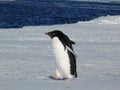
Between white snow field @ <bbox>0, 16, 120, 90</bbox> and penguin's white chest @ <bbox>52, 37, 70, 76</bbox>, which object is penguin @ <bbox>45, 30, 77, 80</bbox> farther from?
white snow field @ <bbox>0, 16, 120, 90</bbox>

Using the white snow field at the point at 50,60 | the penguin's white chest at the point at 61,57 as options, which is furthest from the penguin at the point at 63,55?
the white snow field at the point at 50,60

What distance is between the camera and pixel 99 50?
1253 centimetres

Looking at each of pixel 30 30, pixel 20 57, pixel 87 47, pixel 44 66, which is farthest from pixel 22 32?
pixel 44 66

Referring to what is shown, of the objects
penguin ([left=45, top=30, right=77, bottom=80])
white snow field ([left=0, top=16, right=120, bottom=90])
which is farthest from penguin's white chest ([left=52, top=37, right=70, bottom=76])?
white snow field ([left=0, top=16, right=120, bottom=90])

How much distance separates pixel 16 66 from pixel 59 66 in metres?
1.21

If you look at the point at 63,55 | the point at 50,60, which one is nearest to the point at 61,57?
the point at 63,55

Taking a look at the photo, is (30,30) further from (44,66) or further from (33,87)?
(33,87)

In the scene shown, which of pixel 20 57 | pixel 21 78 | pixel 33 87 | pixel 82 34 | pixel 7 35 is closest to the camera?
pixel 33 87

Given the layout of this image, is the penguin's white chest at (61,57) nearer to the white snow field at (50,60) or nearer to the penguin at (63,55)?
the penguin at (63,55)

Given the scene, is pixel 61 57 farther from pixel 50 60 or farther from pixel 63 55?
pixel 50 60

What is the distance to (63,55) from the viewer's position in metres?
8.49

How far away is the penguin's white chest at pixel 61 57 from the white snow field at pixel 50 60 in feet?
0.82

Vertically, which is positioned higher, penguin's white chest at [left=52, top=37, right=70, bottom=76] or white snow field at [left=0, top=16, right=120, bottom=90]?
penguin's white chest at [left=52, top=37, right=70, bottom=76]

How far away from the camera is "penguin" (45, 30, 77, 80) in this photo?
8477 millimetres
